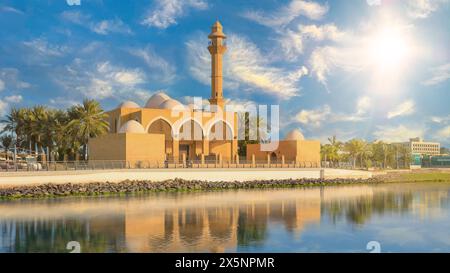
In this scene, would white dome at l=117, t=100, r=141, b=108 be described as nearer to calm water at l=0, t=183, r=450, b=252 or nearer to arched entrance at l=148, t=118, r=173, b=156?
arched entrance at l=148, t=118, r=173, b=156

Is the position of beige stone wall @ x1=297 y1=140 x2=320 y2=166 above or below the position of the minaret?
below

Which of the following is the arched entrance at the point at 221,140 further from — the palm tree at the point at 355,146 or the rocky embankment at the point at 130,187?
the palm tree at the point at 355,146

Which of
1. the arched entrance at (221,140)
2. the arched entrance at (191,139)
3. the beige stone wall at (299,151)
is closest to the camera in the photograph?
the arched entrance at (191,139)

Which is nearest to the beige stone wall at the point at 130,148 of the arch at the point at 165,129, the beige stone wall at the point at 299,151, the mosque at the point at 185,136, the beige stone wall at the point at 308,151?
the mosque at the point at 185,136

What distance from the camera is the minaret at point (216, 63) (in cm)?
4744

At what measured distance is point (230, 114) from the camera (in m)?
47.2

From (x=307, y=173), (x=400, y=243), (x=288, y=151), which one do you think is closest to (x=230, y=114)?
(x=288, y=151)

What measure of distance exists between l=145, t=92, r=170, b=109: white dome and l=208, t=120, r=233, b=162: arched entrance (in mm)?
5970

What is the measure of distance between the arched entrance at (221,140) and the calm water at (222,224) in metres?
18.9

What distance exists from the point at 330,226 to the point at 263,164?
2203 centimetres

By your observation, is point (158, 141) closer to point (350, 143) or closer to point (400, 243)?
point (400, 243)

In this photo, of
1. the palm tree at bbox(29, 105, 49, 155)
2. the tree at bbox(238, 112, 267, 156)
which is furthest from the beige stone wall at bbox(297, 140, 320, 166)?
the palm tree at bbox(29, 105, 49, 155)

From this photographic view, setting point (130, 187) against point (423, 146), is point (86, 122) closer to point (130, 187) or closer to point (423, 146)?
point (130, 187)

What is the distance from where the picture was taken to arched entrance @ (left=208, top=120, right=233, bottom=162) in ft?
153
